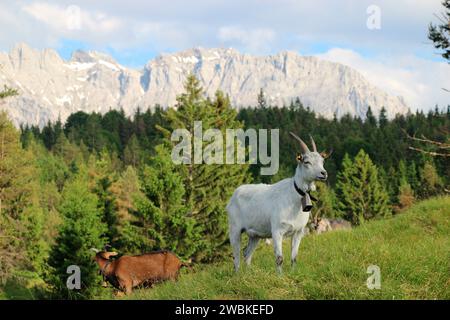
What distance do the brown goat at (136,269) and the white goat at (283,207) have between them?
1.43 meters

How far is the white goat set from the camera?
9250mm

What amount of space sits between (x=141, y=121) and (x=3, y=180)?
142 meters

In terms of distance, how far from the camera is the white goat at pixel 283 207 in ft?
30.3

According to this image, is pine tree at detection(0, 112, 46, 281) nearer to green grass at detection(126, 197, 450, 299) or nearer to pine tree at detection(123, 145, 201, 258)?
pine tree at detection(123, 145, 201, 258)

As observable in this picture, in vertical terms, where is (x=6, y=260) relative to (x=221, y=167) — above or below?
below

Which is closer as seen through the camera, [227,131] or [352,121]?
[227,131]

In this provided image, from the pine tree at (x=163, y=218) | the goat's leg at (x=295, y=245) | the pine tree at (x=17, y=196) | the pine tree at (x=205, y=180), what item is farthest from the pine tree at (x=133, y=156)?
the goat's leg at (x=295, y=245)

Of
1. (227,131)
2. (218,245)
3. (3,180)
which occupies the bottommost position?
(218,245)

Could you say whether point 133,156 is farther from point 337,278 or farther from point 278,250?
point 337,278
